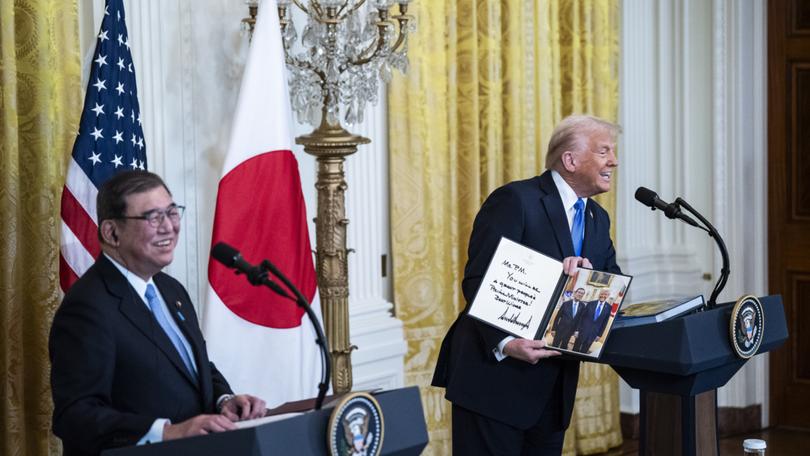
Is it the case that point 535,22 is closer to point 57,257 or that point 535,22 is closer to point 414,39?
point 414,39

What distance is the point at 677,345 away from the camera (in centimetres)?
363

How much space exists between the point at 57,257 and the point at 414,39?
2.12m

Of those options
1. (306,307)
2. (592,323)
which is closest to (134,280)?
(306,307)

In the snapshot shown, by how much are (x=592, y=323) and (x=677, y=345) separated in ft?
0.88

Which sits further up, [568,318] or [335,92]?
[335,92]

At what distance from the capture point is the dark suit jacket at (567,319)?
11.9ft

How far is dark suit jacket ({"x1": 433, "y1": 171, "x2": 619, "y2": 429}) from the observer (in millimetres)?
3855

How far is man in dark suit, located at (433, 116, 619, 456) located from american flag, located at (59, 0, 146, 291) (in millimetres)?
1179

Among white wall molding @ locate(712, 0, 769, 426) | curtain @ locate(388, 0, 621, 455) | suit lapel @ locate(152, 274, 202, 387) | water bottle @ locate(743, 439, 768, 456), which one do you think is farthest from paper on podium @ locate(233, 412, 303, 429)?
white wall molding @ locate(712, 0, 769, 426)

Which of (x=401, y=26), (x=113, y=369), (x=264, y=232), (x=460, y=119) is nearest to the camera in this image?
(x=113, y=369)

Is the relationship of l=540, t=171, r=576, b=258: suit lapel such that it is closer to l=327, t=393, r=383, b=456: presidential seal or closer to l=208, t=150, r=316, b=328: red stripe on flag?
l=208, t=150, r=316, b=328: red stripe on flag

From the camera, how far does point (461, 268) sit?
5797 millimetres

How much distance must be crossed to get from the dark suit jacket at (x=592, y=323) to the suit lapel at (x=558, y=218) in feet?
0.98

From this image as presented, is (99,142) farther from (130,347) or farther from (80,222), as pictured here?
(130,347)
